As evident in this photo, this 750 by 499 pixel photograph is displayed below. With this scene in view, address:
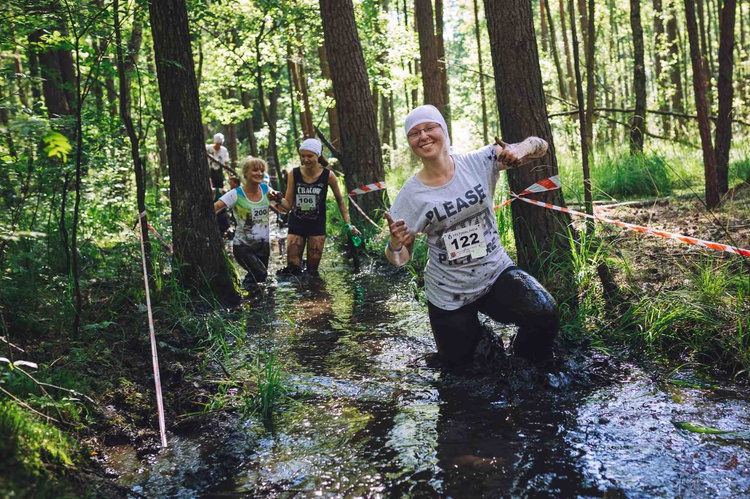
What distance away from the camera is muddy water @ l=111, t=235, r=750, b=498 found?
303 centimetres

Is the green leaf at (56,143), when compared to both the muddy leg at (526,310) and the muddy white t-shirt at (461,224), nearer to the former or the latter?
the muddy white t-shirt at (461,224)

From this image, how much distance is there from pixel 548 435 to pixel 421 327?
2.57 m

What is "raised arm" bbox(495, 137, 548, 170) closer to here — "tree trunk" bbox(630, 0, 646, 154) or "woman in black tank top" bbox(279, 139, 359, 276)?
"woman in black tank top" bbox(279, 139, 359, 276)

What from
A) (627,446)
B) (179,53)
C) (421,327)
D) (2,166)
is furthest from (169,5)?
(627,446)

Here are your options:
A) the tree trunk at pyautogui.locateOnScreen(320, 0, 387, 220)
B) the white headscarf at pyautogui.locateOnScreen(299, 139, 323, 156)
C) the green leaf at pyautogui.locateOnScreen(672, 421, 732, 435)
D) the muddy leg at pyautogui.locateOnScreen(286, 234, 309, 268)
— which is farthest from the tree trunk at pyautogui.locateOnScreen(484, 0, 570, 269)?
the tree trunk at pyautogui.locateOnScreen(320, 0, 387, 220)

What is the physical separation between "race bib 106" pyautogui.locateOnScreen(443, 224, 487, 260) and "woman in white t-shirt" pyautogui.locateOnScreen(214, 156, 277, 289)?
15.5 feet

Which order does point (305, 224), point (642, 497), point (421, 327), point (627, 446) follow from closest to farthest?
point (642, 497) → point (627, 446) → point (421, 327) → point (305, 224)

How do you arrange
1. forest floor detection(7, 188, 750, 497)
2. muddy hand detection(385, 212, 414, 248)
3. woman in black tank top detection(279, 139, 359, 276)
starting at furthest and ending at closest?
1. woman in black tank top detection(279, 139, 359, 276)
2. muddy hand detection(385, 212, 414, 248)
3. forest floor detection(7, 188, 750, 497)

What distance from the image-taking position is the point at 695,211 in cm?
782

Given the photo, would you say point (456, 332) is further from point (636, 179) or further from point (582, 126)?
point (636, 179)

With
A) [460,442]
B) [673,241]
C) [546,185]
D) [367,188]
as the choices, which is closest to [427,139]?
[546,185]

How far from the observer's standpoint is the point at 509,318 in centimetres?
435

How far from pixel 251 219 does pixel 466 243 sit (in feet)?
16.2

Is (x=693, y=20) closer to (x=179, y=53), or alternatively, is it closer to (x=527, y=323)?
(x=527, y=323)
